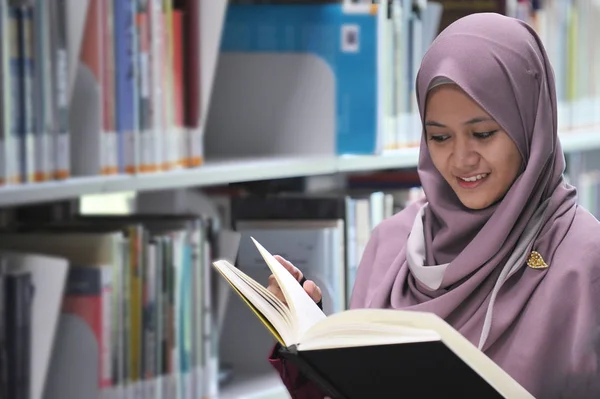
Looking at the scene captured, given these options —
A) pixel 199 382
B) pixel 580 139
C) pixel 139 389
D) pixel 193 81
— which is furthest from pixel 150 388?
pixel 580 139

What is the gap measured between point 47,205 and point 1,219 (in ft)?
0.41

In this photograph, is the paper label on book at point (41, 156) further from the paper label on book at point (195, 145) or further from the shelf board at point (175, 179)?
the paper label on book at point (195, 145)

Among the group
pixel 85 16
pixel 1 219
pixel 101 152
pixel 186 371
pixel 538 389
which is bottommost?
pixel 186 371

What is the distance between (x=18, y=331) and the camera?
67.7 inches

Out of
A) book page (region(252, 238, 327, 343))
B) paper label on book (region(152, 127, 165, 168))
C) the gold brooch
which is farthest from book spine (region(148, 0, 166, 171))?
the gold brooch

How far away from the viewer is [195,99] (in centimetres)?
211

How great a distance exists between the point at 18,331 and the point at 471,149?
73 centimetres

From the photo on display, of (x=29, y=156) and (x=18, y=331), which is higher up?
(x=29, y=156)

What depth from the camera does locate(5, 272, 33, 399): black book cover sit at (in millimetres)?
1707

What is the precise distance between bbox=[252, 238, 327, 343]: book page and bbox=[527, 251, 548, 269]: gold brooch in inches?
12.2

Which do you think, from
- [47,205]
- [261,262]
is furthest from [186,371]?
[261,262]

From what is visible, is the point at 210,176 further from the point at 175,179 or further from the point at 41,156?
the point at 41,156

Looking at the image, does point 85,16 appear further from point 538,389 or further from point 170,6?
point 538,389

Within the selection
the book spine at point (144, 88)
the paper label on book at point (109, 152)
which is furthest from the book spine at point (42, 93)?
the book spine at point (144, 88)
